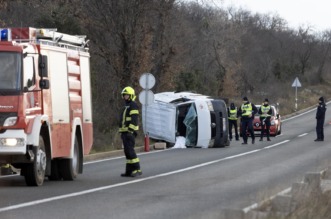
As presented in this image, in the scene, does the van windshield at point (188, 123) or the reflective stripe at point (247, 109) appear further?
the reflective stripe at point (247, 109)

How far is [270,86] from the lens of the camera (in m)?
80.2

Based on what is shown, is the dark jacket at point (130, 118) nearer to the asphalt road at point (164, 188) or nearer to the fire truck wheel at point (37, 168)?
the asphalt road at point (164, 188)

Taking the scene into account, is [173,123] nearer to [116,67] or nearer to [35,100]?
[116,67]

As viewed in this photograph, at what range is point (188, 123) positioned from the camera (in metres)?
30.6

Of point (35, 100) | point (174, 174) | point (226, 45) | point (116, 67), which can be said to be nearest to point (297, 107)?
point (226, 45)

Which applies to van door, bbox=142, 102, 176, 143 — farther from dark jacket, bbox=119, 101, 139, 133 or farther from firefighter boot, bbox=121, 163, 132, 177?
dark jacket, bbox=119, 101, 139, 133

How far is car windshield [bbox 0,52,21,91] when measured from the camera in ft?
43.2

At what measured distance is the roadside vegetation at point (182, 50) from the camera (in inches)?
1332

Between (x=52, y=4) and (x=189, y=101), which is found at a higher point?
(x=52, y=4)

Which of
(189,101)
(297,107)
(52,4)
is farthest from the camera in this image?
(297,107)

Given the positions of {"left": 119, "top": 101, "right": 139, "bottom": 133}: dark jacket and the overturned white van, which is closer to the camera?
{"left": 119, "top": 101, "right": 139, "bottom": 133}: dark jacket

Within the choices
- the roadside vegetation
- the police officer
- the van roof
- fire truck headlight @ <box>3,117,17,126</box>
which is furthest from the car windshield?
Result: the police officer

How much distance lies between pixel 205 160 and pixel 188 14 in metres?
56.0

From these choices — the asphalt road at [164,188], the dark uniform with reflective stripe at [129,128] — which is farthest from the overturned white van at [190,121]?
the dark uniform with reflective stripe at [129,128]
